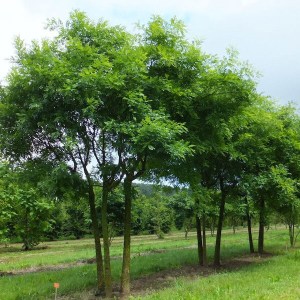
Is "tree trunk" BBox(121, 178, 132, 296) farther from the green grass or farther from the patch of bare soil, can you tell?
the green grass

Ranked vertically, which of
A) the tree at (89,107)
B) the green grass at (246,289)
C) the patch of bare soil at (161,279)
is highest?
the tree at (89,107)

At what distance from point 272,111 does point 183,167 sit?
8651 mm

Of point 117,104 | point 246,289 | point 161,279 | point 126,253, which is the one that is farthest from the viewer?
point 161,279

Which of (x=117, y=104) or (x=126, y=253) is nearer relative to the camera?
(x=117, y=104)

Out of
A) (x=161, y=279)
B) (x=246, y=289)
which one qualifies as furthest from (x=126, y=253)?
(x=246, y=289)

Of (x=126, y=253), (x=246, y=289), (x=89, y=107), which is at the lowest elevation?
(x=246, y=289)

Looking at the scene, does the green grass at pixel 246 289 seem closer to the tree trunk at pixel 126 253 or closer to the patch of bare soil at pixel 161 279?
the tree trunk at pixel 126 253

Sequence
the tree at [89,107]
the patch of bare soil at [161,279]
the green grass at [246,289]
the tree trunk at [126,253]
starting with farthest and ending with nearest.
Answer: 1. the patch of bare soil at [161,279]
2. the tree trunk at [126,253]
3. the tree at [89,107]
4. the green grass at [246,289]

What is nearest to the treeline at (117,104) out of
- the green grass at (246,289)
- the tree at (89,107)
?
the tree at (89,107)

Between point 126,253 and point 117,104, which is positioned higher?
point 117,104

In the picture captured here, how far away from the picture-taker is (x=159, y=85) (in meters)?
9.73

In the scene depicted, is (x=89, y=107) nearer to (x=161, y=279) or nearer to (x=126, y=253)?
(x=126, y=253)

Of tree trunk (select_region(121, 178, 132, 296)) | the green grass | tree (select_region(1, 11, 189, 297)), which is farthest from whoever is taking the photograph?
tree trunk (select_region(121, 178, 132, 296))

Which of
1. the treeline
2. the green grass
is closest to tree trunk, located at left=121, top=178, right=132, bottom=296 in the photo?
the treeline
